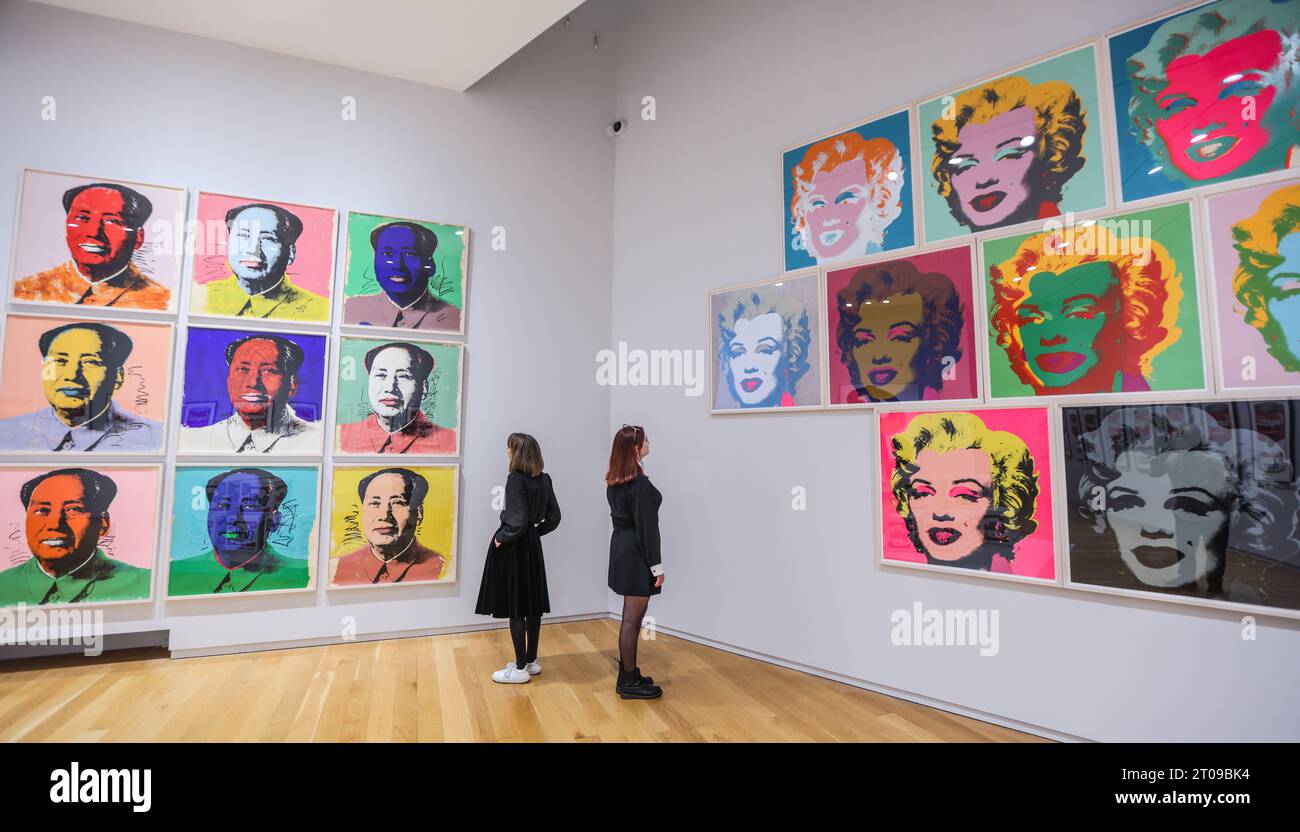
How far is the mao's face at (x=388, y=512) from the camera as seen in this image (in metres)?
4.42

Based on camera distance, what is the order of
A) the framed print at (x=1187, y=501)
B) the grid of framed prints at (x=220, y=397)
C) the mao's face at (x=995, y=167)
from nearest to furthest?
the framed print at (x=1187, y=501) < the mao's face at (x=995, y=167) < the grid of framed prints at (x=220, y=397)

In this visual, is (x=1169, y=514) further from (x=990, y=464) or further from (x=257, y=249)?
(x=257, y=249)

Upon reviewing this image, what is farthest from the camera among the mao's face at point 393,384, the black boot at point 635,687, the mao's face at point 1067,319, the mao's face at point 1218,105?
the mao's face at point 393,384

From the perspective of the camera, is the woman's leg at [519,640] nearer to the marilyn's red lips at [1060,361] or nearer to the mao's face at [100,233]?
the marilyn's red lips at [1060,361]

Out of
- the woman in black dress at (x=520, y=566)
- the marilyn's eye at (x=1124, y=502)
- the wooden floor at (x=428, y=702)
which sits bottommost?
the wooden floor at (x=428, y=702)

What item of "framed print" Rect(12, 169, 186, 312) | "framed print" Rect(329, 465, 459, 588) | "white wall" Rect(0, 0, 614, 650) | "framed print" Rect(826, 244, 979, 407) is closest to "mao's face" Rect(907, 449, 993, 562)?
"framed print" Rect(826, 244, 979, 407)

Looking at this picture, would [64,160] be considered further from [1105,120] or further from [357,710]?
[1105,120]

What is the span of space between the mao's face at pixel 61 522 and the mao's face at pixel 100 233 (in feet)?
4.53

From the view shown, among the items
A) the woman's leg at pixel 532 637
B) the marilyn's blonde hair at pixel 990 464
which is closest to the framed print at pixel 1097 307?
the marilyn's blonde hair at pixel 990 464

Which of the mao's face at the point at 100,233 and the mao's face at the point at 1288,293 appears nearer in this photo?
the mao's face at the point at 1288,293

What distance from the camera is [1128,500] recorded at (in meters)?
2.71

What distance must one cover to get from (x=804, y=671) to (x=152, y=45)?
6.07 meters

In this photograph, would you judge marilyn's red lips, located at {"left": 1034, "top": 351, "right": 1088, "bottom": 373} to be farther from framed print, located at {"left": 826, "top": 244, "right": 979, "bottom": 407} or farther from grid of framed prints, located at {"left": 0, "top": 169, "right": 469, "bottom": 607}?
grid of framed prints, located at {"left": 0, "top": 169, "right": 469, "bottom": 607}

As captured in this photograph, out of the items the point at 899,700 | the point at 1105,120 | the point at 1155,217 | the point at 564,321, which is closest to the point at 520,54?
the point at 564,321
